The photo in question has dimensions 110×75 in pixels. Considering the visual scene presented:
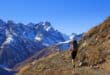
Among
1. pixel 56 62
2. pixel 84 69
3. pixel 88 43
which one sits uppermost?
pixel 88 43

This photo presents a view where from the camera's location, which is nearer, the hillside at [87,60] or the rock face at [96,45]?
the hillside at [87,60]

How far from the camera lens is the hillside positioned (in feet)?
131

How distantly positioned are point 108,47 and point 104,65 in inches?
234

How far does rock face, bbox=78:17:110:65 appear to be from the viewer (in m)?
44.4

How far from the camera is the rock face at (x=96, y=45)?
146ft

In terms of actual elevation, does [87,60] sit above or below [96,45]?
below

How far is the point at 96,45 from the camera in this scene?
48906mm

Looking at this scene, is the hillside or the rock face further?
the rock face

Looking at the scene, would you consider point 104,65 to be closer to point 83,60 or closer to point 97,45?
point 83,60

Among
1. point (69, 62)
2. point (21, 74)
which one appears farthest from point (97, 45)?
point (21, 74)

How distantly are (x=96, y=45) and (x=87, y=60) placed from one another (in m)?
4.88

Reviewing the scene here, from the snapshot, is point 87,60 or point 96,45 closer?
point 87,60

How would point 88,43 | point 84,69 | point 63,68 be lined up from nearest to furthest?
point 84,69 → point 63,68 → point 88,43

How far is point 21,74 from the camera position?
154 ft
